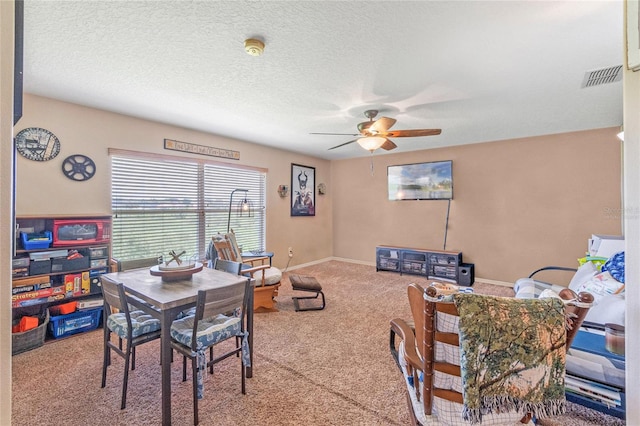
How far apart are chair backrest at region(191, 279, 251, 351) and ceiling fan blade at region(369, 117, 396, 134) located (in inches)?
84.2

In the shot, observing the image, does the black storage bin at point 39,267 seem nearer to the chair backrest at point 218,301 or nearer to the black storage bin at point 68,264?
the black storage bin at point 68,264

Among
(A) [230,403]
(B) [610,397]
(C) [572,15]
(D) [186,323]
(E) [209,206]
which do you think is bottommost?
(A) [230,403]

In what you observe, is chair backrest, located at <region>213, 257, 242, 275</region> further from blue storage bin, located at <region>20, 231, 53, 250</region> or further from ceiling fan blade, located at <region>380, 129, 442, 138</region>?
ceiling fan blade, located at <region>380, 129, 442, 138</region>

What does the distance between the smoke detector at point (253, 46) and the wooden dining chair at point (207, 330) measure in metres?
1.72

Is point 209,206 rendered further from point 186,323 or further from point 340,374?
point 340,374

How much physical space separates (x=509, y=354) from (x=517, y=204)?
14.7ft

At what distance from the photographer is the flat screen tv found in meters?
5.33

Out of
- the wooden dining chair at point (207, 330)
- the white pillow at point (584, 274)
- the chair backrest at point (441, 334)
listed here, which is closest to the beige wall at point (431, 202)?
the white pillow at point (584, 274)

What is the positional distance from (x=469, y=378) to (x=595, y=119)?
174 inches

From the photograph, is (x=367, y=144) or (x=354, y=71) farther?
(x=367, y=144)

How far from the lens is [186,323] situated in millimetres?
2053

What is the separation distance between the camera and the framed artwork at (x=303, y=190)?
5.91m

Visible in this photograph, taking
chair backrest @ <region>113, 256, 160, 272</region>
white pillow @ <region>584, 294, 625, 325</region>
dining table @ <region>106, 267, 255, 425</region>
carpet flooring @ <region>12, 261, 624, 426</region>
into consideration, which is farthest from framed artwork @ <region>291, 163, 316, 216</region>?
white pillow @ <region>584, 294, 625, 325</region>

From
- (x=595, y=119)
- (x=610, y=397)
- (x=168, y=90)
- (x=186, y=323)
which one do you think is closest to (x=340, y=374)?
(x=186, y=323)
